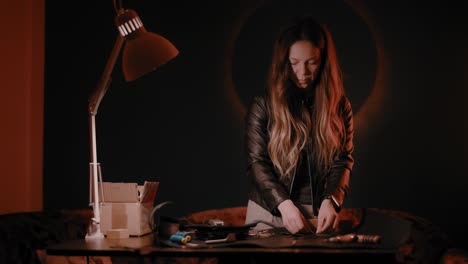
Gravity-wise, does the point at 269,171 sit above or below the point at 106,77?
below

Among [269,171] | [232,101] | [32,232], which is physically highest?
[232,101]

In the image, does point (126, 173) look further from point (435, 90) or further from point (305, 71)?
point (435, 90)

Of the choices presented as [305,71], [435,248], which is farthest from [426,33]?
[435,248]

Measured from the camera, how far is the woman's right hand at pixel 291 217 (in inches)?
124

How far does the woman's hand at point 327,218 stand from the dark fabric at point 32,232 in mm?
1459

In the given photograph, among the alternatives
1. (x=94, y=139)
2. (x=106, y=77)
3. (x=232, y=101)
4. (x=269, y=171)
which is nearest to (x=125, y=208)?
(x=94, y=139)

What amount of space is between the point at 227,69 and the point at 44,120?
4.42ft

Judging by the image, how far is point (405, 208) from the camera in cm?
426

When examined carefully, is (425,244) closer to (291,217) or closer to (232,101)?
(291,217)

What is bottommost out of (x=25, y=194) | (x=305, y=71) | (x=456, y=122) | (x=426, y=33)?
(x=25, y=194)

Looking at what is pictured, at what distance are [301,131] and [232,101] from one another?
3.12ft

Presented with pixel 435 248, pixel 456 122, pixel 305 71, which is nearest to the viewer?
pixel 305 71

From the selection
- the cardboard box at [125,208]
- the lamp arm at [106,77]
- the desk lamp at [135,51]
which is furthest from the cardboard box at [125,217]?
the lamp arm at [106,77]

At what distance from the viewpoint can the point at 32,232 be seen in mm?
3580
